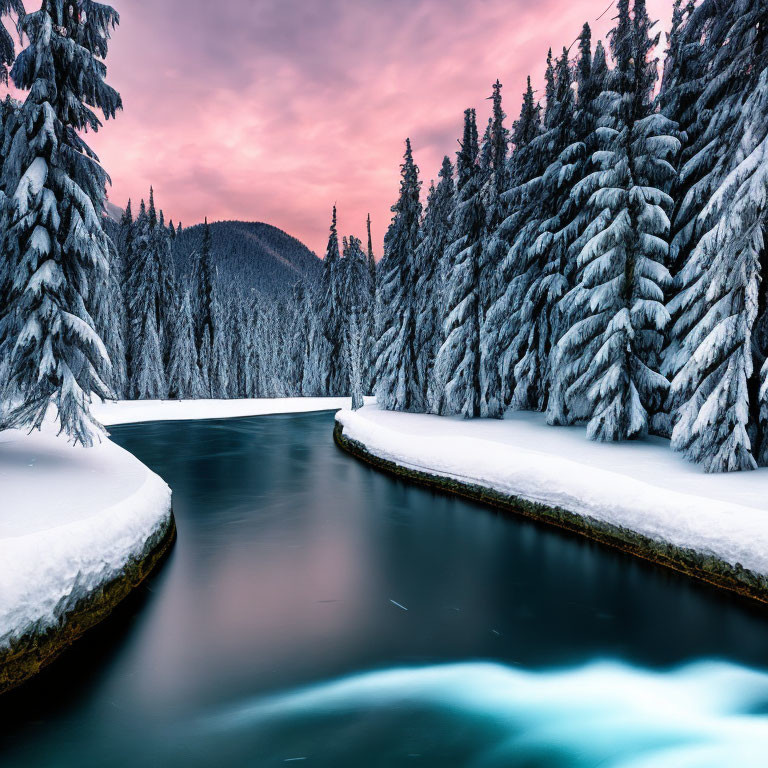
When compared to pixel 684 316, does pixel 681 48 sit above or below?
above

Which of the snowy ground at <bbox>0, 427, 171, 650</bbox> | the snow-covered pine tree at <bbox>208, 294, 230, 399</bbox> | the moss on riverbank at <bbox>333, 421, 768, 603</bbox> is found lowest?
the moss on riverbank at <bbox>333, 421, 768, 603</bbox>

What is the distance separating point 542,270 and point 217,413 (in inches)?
1161

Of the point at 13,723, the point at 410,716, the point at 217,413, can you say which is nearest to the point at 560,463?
the point at 410,716

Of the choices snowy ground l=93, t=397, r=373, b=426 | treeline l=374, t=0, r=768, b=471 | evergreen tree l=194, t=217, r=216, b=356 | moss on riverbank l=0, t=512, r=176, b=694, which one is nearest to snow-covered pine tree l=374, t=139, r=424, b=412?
treeline l=374, t=0, r=768, b=471

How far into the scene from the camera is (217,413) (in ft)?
133

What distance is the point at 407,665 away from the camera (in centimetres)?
638

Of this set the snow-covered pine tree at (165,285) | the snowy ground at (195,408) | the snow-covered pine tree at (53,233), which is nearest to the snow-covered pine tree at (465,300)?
the snow-covered pine tree at (53,233)

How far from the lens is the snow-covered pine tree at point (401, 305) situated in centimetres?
2816

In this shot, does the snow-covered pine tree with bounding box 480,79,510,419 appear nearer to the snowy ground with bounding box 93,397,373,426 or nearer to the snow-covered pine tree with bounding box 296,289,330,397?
the snowy ground with bounding box 93,397,373,426

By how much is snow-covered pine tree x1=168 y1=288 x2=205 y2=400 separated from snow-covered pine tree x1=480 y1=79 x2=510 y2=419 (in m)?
33.7

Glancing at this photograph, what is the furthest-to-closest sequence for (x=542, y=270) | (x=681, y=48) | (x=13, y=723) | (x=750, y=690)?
1. (x=542, y=270)
2. (x=681, y=48)
3. (x=750, y=690)
4. (x=13, y=723)

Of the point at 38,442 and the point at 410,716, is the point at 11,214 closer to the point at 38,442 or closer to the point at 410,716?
the point at 38,442

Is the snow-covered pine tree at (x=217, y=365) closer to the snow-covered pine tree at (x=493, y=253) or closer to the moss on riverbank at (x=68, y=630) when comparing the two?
the snow-covered pine tree at (x=493, y=253)

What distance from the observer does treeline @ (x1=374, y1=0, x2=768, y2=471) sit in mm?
10164
